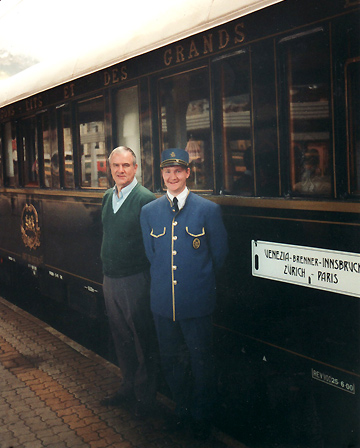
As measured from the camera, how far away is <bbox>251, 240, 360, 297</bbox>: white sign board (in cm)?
279

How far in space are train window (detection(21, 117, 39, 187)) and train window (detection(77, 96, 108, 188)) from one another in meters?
1.35

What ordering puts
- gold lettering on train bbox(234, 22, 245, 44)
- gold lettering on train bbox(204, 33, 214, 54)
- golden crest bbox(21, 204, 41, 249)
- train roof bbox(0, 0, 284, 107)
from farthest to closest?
1. golden crest bbox(21, 204, 41, 249)
2. gold lettering on train bbox(204, 33, 214, 54)
3. gold lettering on train bbox(234, 22, 245, 44)
4. train roof bbox(0, 0, 284, 107)

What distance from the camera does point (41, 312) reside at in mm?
7262

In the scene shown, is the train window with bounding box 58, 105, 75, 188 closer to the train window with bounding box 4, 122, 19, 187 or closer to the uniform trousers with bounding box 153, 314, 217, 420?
the train window with bounding box 4, 122, 19, 187

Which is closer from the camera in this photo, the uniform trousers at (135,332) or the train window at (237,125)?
the train window at (237,125)

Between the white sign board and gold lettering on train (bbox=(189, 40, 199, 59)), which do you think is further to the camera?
gold lettering on train (bbox=(189, 40, 199, 59))

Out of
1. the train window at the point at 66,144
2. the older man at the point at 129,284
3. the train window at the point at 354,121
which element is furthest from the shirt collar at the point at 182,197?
the train window at the point at 66,144

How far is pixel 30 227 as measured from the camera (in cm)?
686

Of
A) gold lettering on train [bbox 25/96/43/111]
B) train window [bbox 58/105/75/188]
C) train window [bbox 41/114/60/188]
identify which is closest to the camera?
train window [bbox 58/105/75/188]

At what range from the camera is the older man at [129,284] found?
14.2 ft

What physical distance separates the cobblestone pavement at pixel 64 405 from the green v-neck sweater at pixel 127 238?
108cm

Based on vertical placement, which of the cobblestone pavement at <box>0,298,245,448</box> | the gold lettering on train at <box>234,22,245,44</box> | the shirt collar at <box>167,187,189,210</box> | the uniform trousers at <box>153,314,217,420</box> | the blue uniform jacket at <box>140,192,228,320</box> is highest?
the gold lettering on train at <box>234,22,245,44</box>

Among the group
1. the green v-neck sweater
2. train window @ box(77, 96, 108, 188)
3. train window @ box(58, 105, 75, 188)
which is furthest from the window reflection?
the green v-neck sweater

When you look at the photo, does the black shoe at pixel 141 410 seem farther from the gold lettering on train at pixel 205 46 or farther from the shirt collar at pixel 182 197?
the gold lettering on train at pixel 205 46
